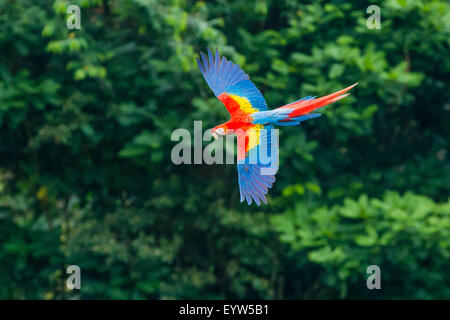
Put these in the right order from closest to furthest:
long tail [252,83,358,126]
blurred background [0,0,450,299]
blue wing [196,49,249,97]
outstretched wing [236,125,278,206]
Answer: long tail [252,83,358,126], outstretched wing [236,125,278,206], blue wing [196,49,249,97], blurred background [0,0,450,299]

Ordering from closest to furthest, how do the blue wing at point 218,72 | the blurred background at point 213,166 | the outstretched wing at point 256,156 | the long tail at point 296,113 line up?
1. the long tail at point 296,113
2. the outstretched wing at point 256,156
3. the blue wing at point 218,72
4. the blurred background at point 213,166

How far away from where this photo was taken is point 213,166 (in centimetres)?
579

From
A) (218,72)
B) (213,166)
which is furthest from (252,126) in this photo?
(213,166)

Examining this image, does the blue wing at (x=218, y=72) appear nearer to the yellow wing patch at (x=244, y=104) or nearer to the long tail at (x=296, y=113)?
the yellow wing patch at (x=244, y=104)

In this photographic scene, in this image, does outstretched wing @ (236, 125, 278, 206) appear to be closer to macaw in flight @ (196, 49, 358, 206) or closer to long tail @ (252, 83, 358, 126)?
macaw in flight @ (196, 49, 358, 206)

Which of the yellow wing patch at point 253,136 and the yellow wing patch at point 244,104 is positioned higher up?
the yellow wing patch at point 244,104

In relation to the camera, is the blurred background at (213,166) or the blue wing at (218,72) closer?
the blue wing at (218,72)

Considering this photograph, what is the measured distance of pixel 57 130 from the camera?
204 inches

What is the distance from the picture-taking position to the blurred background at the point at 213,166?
4.91 m

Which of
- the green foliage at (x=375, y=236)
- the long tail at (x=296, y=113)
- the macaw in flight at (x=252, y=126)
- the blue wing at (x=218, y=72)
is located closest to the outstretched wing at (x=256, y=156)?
the macaw in flight at (x=252, y=126)

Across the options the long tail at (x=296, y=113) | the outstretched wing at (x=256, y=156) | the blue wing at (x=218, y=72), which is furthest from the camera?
the blue wing at (x=218, y=72)

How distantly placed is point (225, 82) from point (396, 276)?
372 cm

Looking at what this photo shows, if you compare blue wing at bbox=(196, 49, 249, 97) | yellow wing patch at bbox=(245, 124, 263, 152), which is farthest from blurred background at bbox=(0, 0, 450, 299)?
yellow wing patch at bbox=(245, 124, 263, 152)

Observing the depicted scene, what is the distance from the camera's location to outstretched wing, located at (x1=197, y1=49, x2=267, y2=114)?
2314 millimetres
